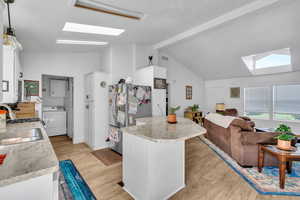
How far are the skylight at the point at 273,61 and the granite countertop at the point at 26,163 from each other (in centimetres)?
628

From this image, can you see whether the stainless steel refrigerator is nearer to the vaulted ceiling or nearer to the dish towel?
the vaulted ceiling

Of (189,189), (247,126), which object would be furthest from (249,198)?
(247,126)

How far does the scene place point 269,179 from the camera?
2.30 m

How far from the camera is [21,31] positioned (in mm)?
2373

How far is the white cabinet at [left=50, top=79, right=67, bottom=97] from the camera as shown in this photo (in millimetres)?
4941

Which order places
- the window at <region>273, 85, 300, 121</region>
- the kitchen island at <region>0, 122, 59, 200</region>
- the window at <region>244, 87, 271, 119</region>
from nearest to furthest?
the kitchen island at <region>0, 122, 59, 200</region> < the window at <region>273, 85, 300, 121</region> < the window at <region>244, 87, 271, 119</region>

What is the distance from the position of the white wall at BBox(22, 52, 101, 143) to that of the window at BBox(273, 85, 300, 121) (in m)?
6.26

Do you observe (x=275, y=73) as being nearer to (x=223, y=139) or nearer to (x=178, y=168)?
(x=223, y=139)

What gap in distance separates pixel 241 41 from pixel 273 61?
1957mm

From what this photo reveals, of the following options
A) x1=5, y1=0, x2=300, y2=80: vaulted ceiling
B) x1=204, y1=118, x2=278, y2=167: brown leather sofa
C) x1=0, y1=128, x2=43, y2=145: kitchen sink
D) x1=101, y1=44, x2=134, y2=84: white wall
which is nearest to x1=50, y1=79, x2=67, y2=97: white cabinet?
x1=5, y1=0, x2=300, y2=80: vaulted ceiling

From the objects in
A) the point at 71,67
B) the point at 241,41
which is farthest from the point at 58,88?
the point at 241,41

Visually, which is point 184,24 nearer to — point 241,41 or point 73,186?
point 241,41

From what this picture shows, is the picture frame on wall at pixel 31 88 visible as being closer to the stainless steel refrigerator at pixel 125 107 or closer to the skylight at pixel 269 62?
the stainless steel refrigerator at pixel 125 107

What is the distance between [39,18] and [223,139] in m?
4.09
